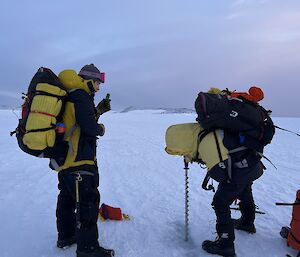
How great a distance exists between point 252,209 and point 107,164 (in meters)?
6.50

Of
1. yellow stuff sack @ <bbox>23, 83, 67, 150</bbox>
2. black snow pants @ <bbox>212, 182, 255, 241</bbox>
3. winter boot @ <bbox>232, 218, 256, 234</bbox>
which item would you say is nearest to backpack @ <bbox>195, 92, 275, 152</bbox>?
black snow pants @ <bbox>212, 182, 255, 241</bbox>

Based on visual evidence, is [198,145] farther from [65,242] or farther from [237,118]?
[65,242]

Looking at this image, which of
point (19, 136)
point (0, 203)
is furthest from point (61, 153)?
point (0, 203)

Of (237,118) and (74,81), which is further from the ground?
(74,81)

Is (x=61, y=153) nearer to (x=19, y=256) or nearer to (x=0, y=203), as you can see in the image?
(x=19, y=256)

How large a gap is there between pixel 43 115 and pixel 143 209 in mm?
3067

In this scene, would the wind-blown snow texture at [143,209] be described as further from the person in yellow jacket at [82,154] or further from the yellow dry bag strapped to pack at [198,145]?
the yellow dry bag strapped to pack at [198,145]

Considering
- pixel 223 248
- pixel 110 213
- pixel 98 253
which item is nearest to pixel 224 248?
pixel 223 248

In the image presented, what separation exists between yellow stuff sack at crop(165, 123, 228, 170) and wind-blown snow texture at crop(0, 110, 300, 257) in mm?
1232

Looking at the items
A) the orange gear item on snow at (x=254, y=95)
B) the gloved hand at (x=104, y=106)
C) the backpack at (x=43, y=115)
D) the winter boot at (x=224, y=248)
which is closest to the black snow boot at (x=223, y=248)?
the winter boot at (x=224, y=248)

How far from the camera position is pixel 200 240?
15.8 ft

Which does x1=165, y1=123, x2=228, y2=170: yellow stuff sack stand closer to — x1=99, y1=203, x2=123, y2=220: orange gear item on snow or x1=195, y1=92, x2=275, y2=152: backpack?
x1=195, y1=92, x2=275, y2=152: backpack

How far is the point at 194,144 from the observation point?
14.0 ft

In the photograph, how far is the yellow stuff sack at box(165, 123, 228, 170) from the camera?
4055 millimetres
